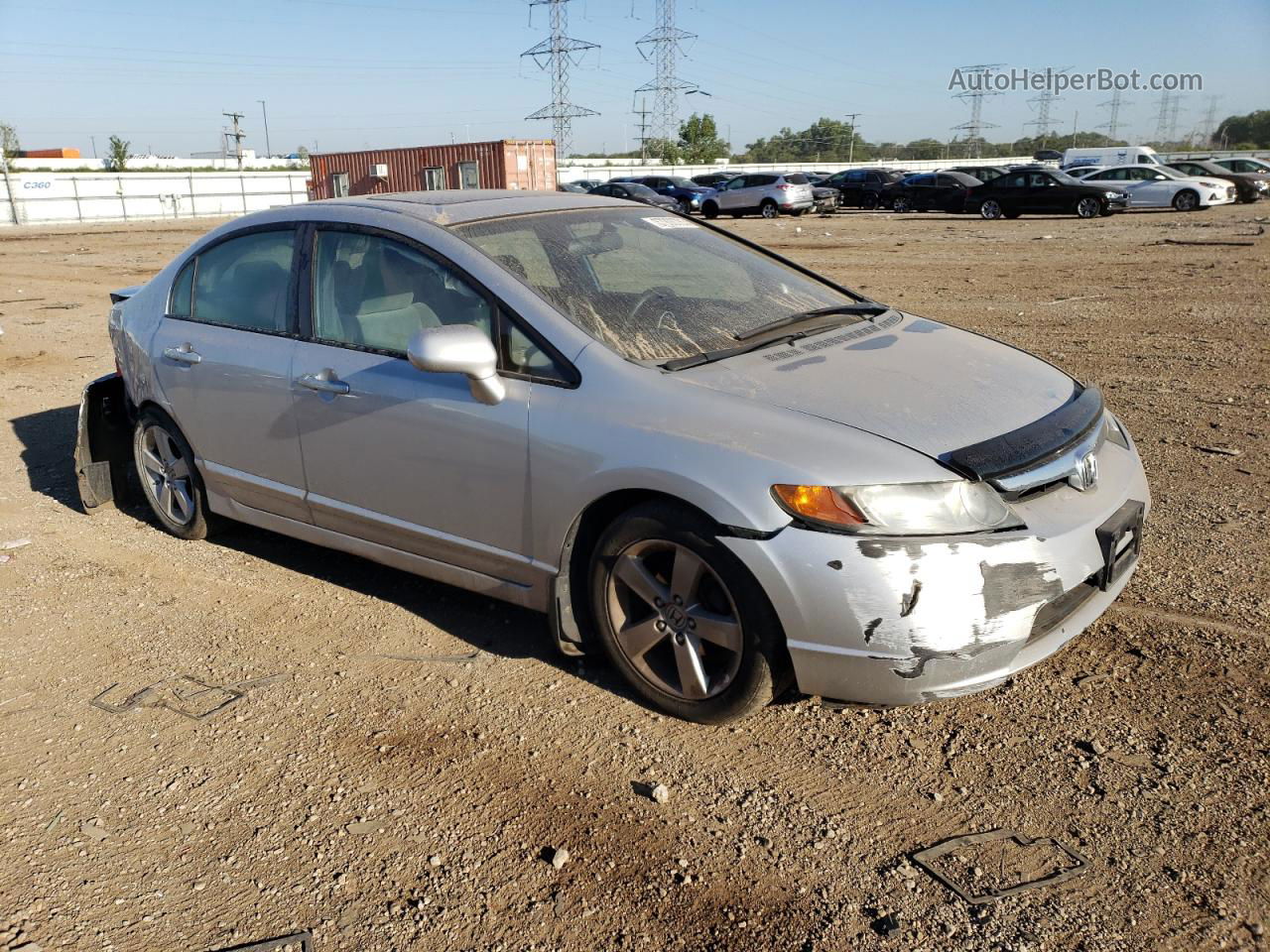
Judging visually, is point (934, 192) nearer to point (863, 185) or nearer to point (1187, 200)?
point (863, 185)

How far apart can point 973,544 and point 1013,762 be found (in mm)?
724

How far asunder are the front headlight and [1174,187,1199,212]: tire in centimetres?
3020

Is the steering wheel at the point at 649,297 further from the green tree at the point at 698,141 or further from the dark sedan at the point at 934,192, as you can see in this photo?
the green tree at the point at 698,141

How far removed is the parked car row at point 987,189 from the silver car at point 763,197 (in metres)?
0.03

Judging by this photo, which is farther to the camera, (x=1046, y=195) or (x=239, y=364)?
(x=1046, y=195)

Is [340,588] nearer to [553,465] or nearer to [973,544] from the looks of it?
[553,465]

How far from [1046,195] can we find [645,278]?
27036 millimetres

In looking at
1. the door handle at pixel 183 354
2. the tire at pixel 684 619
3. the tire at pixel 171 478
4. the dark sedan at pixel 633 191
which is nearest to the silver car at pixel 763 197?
the dark sedan at pixel 633 191

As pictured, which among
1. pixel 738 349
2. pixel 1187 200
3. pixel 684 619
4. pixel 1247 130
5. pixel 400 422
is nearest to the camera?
pixel 684 619

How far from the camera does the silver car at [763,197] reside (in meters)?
33.7

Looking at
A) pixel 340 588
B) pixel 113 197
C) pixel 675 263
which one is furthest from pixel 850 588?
pixel 113 197

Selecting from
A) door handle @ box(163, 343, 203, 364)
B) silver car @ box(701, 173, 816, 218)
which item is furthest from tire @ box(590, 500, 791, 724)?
silver car @ box(701, 173, 816, 218)

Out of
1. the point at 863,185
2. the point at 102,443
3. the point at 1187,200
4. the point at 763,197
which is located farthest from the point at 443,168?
the point at 102,443

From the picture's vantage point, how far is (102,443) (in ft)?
18.9
